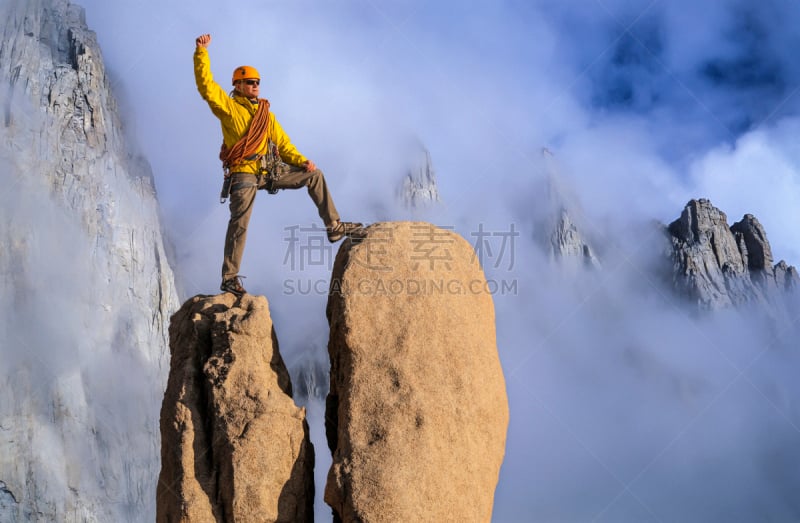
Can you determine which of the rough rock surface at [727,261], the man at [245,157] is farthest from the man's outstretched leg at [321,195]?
the rough rock surface at [727,261]

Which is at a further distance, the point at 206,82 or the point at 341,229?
the point at 341,229

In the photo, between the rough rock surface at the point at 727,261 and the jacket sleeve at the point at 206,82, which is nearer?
the jacket sleeve at the point at 206,82

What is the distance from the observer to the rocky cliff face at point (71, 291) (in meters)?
34.1

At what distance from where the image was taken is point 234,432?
8617 mm

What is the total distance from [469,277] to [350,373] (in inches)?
79.0

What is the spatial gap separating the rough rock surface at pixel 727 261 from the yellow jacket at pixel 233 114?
9232cm

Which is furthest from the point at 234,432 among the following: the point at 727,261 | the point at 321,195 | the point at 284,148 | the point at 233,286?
the point at 727,261

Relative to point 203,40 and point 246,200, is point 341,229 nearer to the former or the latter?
point 246,200

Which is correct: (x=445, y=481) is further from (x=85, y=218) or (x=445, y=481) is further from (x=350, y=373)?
(x=85, y=218)

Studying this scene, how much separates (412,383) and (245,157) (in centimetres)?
353

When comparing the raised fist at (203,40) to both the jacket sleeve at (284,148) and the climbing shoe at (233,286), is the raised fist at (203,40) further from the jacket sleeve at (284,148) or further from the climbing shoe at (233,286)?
the climbing shoe at (233,286)

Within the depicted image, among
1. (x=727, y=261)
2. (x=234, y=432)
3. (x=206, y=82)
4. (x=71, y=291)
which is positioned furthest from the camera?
(x=727, y=261)

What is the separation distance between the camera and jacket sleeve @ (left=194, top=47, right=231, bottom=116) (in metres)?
9.60

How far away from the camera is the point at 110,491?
36000mm
